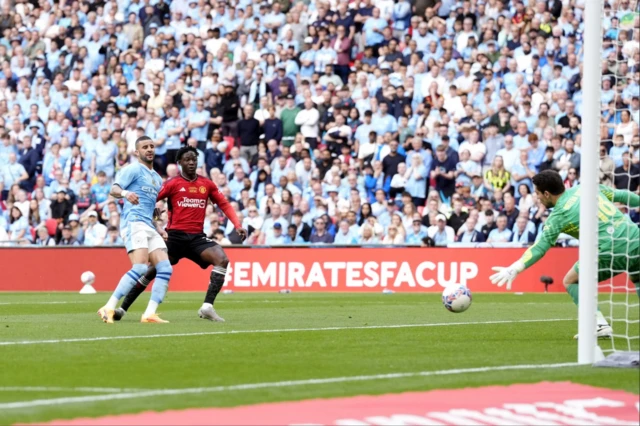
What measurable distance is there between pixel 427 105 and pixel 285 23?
5.68 m

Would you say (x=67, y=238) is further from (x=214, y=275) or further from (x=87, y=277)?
(x=214, y=275)

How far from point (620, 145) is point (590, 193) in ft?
39.4

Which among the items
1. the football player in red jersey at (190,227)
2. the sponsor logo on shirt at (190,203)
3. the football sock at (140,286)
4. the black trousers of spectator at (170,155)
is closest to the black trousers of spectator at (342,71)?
the black trousers of spectator at (170,155)

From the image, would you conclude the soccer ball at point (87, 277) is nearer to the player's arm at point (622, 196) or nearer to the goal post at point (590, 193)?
the player's arm at point (622, 196)

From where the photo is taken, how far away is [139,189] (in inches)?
588

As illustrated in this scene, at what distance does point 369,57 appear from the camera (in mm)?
29438

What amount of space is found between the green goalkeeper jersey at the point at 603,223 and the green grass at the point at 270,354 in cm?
100

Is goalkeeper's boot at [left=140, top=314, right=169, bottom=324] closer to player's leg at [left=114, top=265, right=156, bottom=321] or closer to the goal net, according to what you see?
player's leg at [left=114, top=265, right=156, bottom=321]

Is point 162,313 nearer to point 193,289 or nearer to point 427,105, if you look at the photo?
point 193,289

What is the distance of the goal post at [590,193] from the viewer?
950 cm

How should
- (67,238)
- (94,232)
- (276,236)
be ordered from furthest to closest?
(67,238) → (94,232) → (276,236)

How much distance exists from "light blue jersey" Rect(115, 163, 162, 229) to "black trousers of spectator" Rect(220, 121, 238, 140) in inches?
580

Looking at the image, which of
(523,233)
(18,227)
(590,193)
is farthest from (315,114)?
(590,193)

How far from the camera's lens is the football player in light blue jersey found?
14781 mm
